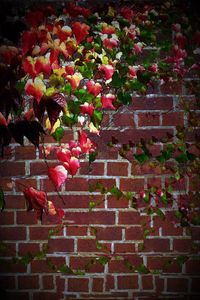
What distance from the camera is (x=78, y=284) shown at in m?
1.76

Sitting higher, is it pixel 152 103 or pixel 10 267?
pixel 152 103

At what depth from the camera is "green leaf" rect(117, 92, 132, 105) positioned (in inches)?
65.9

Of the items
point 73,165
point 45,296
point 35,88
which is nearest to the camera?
point 35,88

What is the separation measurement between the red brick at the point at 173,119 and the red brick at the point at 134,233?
56 cm

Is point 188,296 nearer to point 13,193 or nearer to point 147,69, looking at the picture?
point 13,193

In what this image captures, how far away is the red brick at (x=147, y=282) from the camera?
1.76 meters

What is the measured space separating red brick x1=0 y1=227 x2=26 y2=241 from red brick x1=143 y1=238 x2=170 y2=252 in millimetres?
641

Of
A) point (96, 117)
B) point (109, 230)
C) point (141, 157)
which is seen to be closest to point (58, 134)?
point (96, 117)

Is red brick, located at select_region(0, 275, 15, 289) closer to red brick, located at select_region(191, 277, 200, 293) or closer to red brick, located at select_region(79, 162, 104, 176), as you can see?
red brick, located at select_region(79, 162, 104, 176)

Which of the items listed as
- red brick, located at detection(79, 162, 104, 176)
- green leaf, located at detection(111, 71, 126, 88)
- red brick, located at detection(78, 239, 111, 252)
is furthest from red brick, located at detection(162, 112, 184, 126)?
red brick, located at detection(78, 239, 111, 252)

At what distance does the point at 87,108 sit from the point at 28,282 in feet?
3.17

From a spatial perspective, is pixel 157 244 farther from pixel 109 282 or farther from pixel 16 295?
pixel 16 295

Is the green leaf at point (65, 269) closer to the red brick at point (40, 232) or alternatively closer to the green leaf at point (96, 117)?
the red brick at point (40, 232)

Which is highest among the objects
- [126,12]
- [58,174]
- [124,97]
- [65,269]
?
[126,12]
